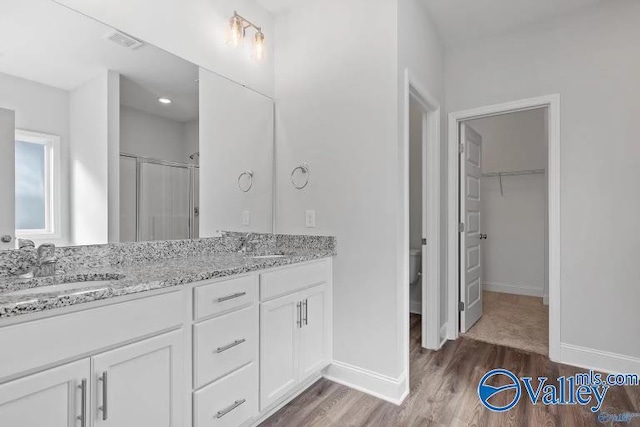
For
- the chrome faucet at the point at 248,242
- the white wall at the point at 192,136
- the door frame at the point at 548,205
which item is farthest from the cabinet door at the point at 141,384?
the door frame at the point at 548,205

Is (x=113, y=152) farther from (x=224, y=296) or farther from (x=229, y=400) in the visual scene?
(x=229, y=400)

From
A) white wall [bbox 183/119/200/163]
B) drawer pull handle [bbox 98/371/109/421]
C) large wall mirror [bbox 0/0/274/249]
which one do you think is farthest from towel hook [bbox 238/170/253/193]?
drawer pull handle [bbox 98/371/109/421]

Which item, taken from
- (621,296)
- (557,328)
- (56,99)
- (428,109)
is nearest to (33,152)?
(56,99)

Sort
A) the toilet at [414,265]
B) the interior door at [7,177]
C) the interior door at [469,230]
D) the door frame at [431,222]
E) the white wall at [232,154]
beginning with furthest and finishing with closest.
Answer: the toilet at [414,265], the interior door at [469,230], the door frame at [431,222], the white wall at [232,154], the interior door at [7,177]

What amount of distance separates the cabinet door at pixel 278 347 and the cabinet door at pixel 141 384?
1.57 feet

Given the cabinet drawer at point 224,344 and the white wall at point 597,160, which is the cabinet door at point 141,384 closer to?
the cabinet drawer at point 224,344

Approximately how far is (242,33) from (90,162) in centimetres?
135

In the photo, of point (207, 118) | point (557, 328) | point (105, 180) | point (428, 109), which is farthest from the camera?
point (428, 109)

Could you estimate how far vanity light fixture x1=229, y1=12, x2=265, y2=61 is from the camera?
2195mm

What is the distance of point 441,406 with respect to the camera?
6.40 ft

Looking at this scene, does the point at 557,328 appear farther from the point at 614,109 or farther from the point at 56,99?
the point at 56,99

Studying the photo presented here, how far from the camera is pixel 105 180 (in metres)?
1.69

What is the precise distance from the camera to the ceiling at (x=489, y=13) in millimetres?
2414

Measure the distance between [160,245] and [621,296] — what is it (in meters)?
3.08
